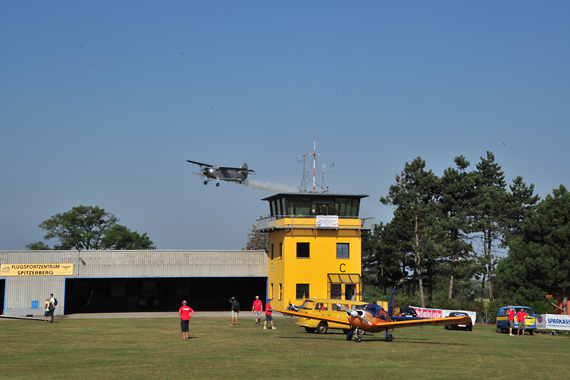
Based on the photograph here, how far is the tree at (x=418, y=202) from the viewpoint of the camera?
224 ft

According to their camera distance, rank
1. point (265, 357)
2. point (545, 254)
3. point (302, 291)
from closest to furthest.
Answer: point (265, 357) < point (545, 254) < point (302, 291)

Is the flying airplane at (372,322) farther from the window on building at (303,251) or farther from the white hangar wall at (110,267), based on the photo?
the white hangar wall at (110,267)

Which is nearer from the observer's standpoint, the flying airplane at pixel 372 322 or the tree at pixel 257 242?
the flying airplane at pixel 372 322

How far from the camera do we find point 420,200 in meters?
71.7

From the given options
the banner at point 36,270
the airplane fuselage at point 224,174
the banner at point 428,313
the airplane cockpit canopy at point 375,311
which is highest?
the airplane fuselage at point 224,174

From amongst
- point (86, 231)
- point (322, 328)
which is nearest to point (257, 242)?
point (86, 231)

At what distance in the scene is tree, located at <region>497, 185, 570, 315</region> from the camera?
A: 2009 inches

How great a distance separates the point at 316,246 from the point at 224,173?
11.1m

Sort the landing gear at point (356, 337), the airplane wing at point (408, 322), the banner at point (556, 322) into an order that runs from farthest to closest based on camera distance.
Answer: the banner at point (556, 322) → the landing gear at point (356, 337) → the airplane wing at point (408, 322)

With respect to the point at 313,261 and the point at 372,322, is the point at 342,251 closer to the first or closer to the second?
the point at 313,261

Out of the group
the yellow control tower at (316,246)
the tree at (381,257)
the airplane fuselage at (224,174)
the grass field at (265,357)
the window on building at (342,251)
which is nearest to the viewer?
the grass field at (265,357)

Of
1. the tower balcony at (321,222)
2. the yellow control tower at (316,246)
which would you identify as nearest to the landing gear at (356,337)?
the yellow control tower at (316,246)

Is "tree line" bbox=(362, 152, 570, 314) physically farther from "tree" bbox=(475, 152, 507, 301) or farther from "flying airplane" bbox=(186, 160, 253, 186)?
"flying airplane" bbox=(186, 160, 253, 186)

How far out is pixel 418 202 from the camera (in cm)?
7069
